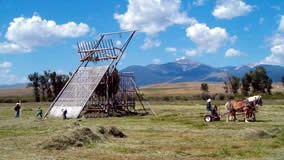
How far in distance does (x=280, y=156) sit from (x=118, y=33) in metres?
37.8

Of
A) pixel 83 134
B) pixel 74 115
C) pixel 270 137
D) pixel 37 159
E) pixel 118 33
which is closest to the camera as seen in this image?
pixel 37 159

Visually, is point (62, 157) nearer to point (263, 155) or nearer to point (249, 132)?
point (263, 155)

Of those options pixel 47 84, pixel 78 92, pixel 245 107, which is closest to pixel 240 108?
pixel 245 107

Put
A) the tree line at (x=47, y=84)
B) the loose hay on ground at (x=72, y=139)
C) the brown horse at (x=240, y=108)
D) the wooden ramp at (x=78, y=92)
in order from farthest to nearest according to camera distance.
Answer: the tree line at (x=47, y=84)
the wooden ramp at (x=78, y=92)
the brown horse at (x=240, y=108)
the loose hay on ground at (x=72, y=139)

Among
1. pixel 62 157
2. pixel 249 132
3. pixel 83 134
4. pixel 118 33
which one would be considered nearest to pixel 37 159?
pixel 62 157

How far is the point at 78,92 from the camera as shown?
50812 mm

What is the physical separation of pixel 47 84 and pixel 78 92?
79955mm

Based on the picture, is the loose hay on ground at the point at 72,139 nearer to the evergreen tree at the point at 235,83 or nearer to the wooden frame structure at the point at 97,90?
the wooden frame structure at the point at 97,90

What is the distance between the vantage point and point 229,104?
38.4 m

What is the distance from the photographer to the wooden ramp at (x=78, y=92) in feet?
160

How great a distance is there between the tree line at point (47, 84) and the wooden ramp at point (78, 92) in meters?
70.2

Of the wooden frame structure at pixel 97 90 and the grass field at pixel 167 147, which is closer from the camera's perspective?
the grass field at pixel 167 147

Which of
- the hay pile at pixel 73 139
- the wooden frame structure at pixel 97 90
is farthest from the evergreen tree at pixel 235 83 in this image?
the hay pile at pixel 73 139

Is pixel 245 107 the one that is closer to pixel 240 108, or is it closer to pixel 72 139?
pixel 240 108
